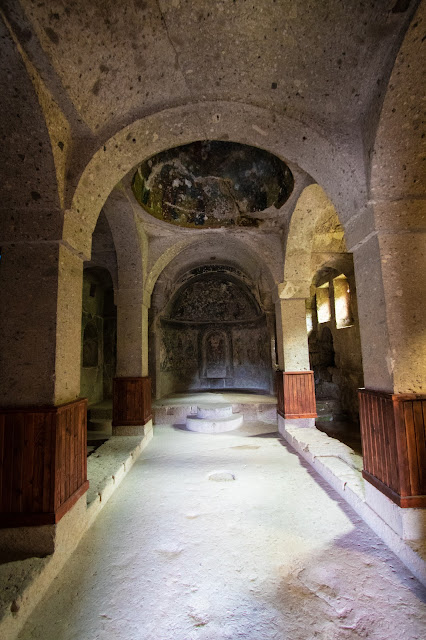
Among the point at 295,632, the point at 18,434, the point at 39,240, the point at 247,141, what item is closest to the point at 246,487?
the point at 295,632

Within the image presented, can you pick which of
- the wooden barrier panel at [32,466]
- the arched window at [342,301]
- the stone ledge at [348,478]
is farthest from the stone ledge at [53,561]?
the arched window at [342,301]

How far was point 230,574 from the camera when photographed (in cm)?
261

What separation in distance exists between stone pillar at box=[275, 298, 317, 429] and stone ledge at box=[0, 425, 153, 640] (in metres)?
3.90

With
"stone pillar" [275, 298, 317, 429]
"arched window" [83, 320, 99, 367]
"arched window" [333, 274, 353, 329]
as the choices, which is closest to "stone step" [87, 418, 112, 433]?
"arched window" [83, 320, 99, 367]

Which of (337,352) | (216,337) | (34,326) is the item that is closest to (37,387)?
(34,326)

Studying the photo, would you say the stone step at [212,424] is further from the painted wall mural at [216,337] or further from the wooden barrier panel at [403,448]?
the wooden barrier panel at [403,448]

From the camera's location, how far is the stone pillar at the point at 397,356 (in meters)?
2.91

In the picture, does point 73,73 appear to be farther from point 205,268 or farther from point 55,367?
point 205,268

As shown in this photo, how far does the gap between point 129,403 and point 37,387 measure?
4271mm

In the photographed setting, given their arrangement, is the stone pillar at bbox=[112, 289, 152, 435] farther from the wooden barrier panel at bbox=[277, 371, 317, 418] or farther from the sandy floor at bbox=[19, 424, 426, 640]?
the wooden barrier panel at bbox=[277, 371, 317, 418]

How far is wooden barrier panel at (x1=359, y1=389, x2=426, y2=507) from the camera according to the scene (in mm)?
2871

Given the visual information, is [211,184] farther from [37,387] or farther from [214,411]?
[37,387]

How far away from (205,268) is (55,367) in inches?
395

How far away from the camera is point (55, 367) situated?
3023 mm
